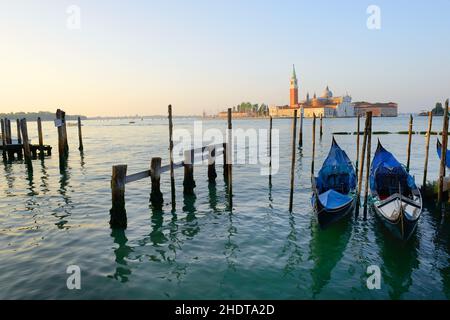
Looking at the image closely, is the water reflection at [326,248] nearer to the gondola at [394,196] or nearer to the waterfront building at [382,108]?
the gondola at [394,196]

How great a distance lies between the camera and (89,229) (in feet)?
31.8

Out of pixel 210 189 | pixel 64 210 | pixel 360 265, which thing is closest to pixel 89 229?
pixel 64 210

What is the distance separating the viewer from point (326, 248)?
8625 mm

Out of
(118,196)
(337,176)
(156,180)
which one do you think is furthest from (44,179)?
(337,176)

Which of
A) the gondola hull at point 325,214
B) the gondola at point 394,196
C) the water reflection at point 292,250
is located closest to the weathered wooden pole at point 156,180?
the water reflection at point 292,250

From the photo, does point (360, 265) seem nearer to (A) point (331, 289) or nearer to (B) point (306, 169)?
(A) point (331, 289)

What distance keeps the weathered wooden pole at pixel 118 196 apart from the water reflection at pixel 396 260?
6914mm

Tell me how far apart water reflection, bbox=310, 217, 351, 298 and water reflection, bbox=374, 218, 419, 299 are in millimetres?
915

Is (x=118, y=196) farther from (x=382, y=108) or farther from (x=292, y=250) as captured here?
(x=382, y=108)

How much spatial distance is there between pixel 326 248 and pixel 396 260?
1610 mm

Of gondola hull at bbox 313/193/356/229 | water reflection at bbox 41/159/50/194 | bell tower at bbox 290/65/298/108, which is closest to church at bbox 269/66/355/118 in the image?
bell tower at bbox 290/65/298/108
